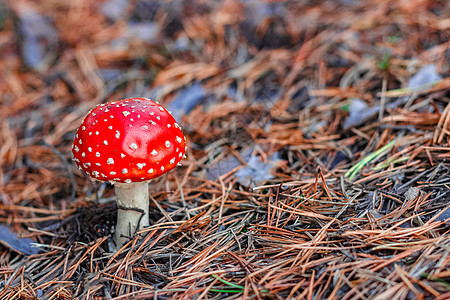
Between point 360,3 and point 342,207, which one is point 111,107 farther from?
point 360,3

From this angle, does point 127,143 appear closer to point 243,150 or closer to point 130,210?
point 130,210

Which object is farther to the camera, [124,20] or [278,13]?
[124,20]

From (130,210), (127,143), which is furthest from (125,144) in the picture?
(130,210)

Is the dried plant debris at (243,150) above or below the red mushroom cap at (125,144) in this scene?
below

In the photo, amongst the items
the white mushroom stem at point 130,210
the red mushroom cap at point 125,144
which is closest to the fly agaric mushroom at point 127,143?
the red mushroom cap at point 125,144

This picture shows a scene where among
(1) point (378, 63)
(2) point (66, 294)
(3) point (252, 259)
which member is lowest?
(2) point (66, 294)

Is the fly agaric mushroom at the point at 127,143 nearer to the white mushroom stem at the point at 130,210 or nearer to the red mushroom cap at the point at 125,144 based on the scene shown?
the red mushroom cap at the point at 125,144

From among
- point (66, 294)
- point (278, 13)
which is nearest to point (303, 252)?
point (66, 294)
